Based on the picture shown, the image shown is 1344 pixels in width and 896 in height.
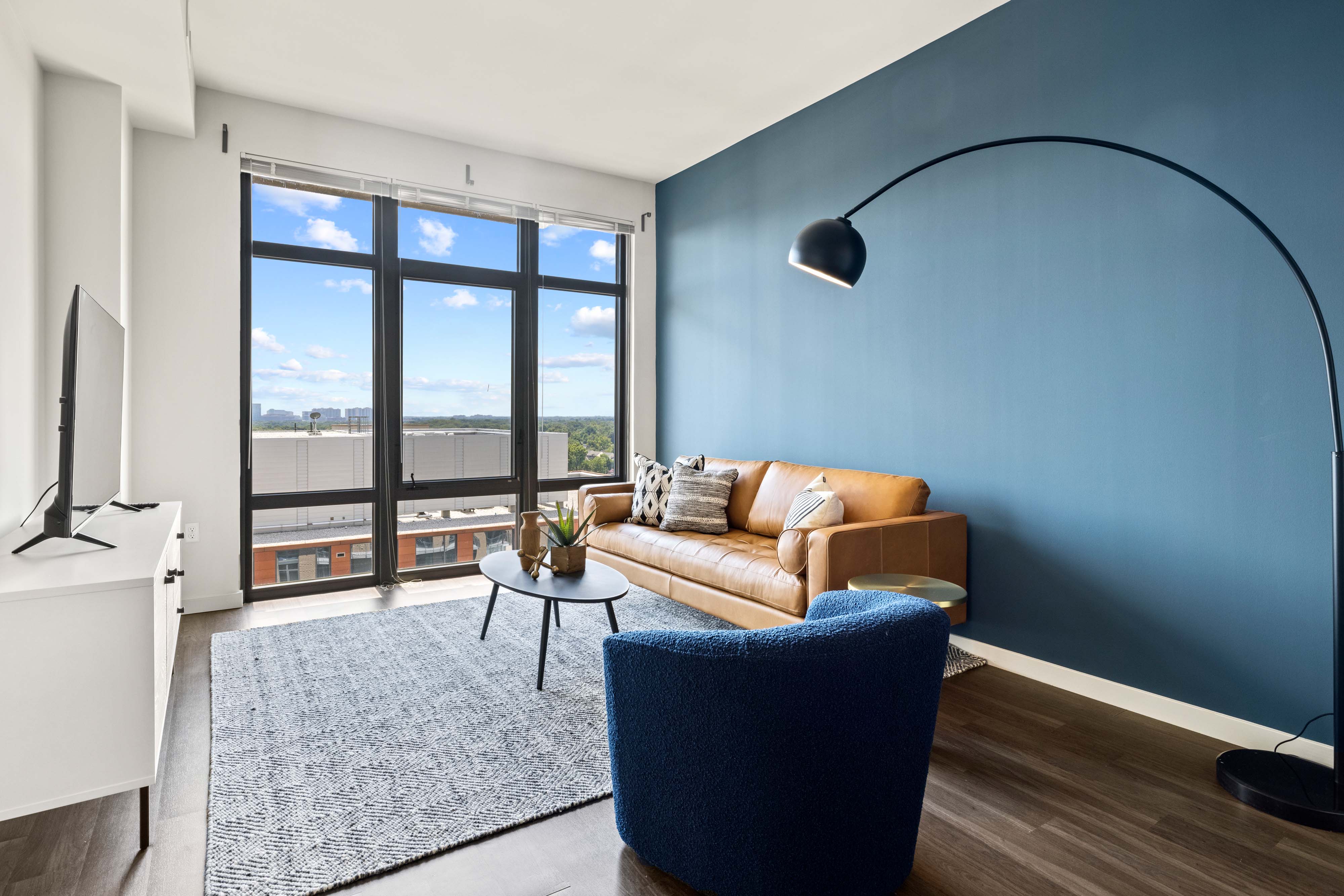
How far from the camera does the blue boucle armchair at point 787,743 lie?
1.31 metres

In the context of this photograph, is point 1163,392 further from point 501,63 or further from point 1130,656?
point 501,63

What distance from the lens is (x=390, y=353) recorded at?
4.39 meters

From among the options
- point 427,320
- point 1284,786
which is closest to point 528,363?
point 427,320

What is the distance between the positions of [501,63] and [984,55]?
7.38 feet

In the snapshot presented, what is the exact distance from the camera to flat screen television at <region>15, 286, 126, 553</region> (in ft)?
6.25

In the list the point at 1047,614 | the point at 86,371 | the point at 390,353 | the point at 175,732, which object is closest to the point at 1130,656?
the point at 1047,614

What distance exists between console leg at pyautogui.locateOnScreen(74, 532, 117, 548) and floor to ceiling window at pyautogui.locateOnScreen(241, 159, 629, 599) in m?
1.91

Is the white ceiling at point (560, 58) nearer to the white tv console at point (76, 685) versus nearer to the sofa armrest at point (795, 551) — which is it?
the sofa armrest at point (795, 551)

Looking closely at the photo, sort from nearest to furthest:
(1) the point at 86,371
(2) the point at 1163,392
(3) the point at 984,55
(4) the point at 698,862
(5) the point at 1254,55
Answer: (4) the point at 698,862
(1) the point at 86,371
(5) the point at 1254,55
(2) the point at 1163,392
(3) the point at 984,55

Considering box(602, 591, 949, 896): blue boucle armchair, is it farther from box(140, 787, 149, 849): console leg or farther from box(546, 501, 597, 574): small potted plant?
box(546, 501, 597, 574): small potted plant

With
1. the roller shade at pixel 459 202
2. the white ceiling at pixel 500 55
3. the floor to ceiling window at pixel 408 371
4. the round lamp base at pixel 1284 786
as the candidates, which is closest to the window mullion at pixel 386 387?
the floor to ceiling window at pixel 408 371

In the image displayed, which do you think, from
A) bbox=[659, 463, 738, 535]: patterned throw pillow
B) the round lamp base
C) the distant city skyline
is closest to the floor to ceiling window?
the distant city skyline

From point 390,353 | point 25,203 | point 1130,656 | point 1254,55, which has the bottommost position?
point 1130,656

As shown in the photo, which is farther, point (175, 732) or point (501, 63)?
point (501, 63)
